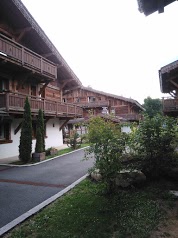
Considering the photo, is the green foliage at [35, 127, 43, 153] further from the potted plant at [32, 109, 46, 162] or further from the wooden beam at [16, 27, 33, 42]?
the wooden beam at [16, 27, 33, 42]

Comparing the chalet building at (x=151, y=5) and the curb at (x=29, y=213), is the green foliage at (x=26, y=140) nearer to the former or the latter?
the curb at (x=29, y=213)

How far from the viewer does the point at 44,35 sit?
15.7 m

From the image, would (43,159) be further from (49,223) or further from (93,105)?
(93,105)

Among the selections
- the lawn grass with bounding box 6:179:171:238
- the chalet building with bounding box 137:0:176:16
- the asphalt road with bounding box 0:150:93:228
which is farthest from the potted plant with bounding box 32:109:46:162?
the chalet building with bounding box 137:0:176:16

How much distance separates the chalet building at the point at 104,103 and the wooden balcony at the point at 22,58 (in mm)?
21071

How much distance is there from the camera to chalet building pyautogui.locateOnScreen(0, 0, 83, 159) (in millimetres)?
12454

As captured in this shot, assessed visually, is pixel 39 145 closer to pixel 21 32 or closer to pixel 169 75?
pixel 21 32

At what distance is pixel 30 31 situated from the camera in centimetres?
1570

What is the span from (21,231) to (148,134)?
4464mm

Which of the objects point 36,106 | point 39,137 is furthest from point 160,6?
point 36,106

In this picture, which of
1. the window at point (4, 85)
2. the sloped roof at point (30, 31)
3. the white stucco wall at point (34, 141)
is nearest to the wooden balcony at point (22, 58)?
the sloped roof at point (30, 31)

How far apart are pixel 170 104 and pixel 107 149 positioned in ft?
47.3

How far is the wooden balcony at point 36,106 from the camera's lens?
1191cm

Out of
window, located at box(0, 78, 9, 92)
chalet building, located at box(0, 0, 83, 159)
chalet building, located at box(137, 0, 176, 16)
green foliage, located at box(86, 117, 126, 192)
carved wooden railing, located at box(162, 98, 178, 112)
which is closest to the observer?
chalet building, located at box(137, 0, 176, 16)
